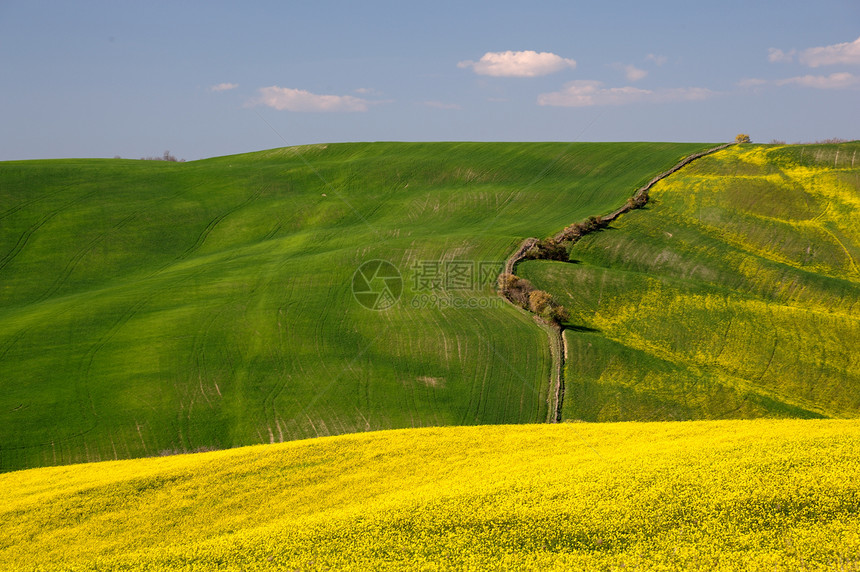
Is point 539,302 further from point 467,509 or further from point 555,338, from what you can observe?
point 467,509

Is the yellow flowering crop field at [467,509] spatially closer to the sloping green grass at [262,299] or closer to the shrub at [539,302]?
the sloping green grass at [262,299]

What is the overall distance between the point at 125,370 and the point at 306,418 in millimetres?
14705

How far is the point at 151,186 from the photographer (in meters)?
82.6

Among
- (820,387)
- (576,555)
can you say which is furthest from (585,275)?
(576,555)

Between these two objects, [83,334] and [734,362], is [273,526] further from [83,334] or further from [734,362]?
[734,362]

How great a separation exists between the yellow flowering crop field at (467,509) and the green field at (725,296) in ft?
33.8

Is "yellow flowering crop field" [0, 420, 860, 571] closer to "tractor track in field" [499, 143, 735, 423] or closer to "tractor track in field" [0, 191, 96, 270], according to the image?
"tractor track in field" [499, 143, 735, 423]

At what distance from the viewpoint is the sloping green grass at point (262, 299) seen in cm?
3650

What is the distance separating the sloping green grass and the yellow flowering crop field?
25.9ft

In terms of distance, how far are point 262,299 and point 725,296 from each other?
4236 centimetres

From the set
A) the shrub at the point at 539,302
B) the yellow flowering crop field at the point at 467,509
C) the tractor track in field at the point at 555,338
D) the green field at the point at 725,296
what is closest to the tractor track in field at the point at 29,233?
the yellow flowering crop field at the point at 467,509

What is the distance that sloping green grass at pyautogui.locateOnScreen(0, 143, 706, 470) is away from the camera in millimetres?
36500

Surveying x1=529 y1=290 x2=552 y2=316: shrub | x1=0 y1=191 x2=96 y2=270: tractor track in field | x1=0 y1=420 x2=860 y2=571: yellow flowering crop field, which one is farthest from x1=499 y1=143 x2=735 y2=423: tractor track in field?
x1=0 y1=191 x2=96 y2=270: tractor track in field

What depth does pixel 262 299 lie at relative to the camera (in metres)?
50.5
